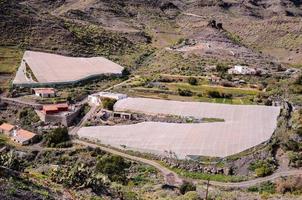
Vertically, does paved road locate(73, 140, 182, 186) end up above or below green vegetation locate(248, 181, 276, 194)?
below

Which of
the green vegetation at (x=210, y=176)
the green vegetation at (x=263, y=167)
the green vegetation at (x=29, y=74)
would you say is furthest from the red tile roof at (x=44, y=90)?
the green vegetation at (x=263, y=167)

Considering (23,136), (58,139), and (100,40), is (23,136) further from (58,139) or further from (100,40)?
(100,40)

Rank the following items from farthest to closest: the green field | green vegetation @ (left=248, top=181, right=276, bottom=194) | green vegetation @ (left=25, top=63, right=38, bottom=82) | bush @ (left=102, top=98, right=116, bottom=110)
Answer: green vegetation @ (left=25, top=63, right=38, bottom=82), the green field, bush @ (left=102, top=98, right=116, bottom=110), green vegetation @ (left=248, top=181, right=276, bottom=194)

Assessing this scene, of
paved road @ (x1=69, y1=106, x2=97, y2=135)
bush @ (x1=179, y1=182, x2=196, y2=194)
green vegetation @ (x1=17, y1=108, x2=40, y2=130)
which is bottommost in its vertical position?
green vegetation @ (x1=17, y1=108, x2=40, y2=130)

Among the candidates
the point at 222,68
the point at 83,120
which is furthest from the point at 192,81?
the point at 83,120

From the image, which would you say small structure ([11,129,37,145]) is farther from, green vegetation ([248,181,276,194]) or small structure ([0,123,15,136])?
green vegetation ([248,181,276,194])

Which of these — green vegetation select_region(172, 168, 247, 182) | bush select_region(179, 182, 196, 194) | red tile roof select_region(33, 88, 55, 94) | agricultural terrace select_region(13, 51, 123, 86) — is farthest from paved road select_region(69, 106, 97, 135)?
bush select_region(179, 182, 196, 194)

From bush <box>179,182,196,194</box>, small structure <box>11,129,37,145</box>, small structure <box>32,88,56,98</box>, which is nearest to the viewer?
bush <box>179,182,196,194</box>
